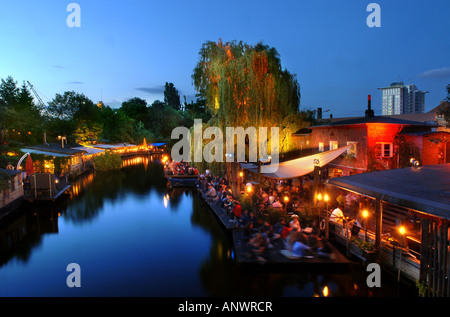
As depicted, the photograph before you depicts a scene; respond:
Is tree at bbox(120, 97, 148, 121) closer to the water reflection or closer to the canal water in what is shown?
the canal water

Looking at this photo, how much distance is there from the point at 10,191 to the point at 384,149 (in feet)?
68.4

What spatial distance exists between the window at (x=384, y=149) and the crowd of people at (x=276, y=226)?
404 cm

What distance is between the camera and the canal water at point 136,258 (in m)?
8.74

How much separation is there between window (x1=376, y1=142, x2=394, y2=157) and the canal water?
834 cm

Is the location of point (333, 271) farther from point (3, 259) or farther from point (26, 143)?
point (26, 143)

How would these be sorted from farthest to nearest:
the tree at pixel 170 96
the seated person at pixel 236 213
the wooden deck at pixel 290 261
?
the tree at pixel 170 96
the seated person at pixel 236 213
the wooden deck at pixel 290 261

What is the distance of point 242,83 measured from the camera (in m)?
15.9

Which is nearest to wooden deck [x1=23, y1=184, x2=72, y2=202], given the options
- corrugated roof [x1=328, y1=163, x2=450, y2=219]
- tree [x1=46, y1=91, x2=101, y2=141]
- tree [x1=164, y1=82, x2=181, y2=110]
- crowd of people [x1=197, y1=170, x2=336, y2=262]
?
crowd of people [x1=197, y1=170, x2=336, y2=262]

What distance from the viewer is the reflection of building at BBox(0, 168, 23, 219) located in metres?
15.5

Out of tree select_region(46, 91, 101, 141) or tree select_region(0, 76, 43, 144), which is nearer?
tree select_region(0, 76, 43, 144)

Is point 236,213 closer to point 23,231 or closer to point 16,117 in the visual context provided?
point 23,231

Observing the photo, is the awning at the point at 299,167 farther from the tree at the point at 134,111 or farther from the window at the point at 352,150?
the tree at the point at 134,111

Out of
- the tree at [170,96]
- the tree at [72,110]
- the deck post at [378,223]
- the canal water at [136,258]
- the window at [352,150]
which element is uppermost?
the tree at [170,96]

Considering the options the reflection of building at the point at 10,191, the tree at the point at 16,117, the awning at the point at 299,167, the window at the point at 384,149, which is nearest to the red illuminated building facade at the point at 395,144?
the window at the point at 384,149
